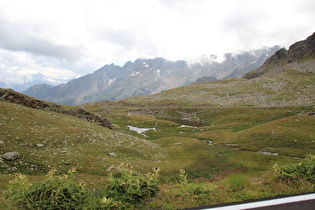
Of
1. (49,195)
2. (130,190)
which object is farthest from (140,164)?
(49,195)

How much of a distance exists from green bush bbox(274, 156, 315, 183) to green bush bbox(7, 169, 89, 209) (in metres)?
13.6

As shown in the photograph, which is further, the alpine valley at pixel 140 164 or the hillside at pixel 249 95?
the hillside at pixel 249 95

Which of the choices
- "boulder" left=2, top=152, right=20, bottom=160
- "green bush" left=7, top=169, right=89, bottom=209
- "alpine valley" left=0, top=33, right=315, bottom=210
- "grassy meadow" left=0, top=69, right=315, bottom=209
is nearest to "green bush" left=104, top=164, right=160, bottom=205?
"alpine valley" left=0, top=33, right=315, bottom=210

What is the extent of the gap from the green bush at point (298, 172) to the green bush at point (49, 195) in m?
13.6

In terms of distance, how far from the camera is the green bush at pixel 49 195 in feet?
32.0

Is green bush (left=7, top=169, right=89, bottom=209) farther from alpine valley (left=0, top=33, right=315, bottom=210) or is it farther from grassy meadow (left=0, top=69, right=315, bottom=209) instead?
grassy meadow (left=0, top=69, right=315, bottom=209)

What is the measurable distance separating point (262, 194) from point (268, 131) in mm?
37982

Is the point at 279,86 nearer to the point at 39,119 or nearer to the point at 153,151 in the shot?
the point at 153,151

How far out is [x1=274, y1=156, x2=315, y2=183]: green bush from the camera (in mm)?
13148

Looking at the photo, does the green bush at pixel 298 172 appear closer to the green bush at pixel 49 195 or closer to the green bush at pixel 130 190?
the green bush at pixel 130 190

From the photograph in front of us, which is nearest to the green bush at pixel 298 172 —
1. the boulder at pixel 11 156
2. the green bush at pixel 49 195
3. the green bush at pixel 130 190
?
the green bush at pixel 130 190

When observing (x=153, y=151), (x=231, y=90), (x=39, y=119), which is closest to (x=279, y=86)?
(x=231, y=90)

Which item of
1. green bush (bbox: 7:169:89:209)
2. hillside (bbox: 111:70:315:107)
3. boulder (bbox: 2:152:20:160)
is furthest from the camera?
hillside (bbox: 111:70:315:107)

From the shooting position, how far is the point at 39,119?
3500 centimetres
